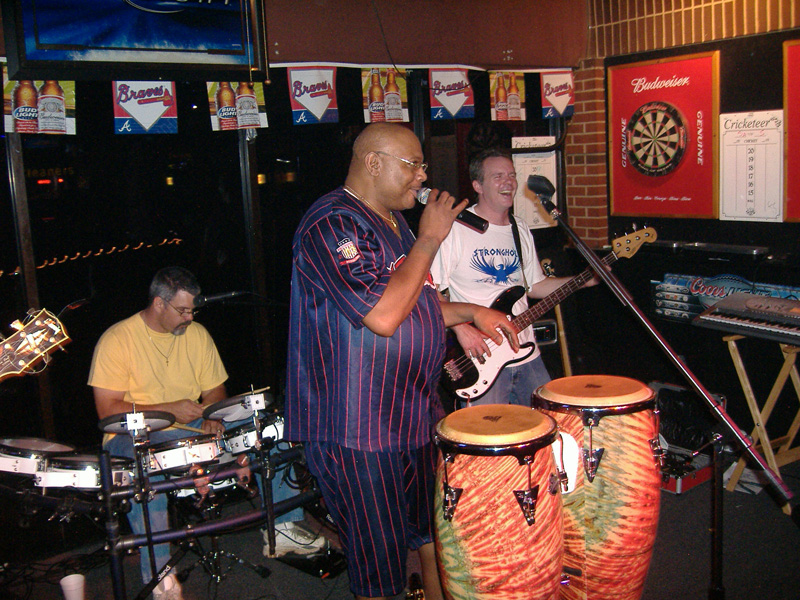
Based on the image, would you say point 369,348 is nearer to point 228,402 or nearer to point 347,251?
point 347,251

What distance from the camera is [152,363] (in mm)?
3939

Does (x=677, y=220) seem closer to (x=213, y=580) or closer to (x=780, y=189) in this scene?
(x=780, y=189)

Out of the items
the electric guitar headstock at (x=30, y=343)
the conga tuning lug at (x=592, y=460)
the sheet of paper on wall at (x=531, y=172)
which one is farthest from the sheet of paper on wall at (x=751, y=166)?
the electric guitar headstock at (x=30, y=343)

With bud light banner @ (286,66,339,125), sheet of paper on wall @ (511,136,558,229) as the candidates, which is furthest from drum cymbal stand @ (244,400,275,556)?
sheet of paper on wall @ (511,136,558,229)

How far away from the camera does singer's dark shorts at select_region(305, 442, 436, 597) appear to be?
8.13 feet

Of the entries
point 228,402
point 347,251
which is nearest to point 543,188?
point 347,251

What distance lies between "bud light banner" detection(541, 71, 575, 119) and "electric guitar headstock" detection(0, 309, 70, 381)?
156 inches

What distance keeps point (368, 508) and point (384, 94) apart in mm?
3163

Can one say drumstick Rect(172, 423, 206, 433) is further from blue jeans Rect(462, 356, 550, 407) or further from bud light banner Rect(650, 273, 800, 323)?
bud light banner Rect(650, 273, 800, 323)

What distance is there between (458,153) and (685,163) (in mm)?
1727

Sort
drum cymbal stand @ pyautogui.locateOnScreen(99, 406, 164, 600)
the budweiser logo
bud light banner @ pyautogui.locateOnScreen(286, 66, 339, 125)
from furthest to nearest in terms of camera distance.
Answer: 1. the budweiser logo
2. bud light banner @ pyautogui.locateOnScreen(286, 66, 339, 125)
3. drum cymbal stand @ pyautogui.locateOnScreen(99, 406, 164, 600)

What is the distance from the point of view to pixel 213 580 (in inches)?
147

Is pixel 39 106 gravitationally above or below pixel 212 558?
above

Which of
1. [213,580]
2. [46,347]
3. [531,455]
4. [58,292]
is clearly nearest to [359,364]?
[531,455]
